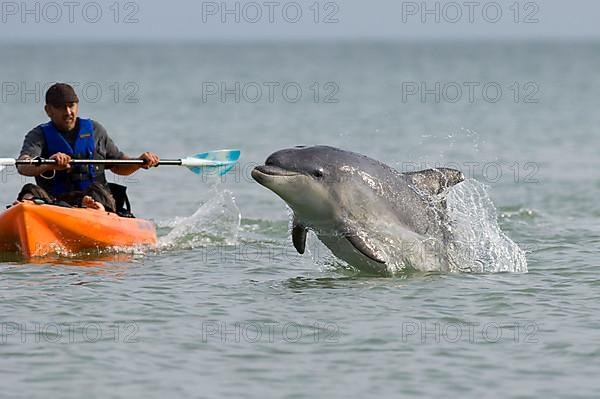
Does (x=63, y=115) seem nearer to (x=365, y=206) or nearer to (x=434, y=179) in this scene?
(x=365, y=206)

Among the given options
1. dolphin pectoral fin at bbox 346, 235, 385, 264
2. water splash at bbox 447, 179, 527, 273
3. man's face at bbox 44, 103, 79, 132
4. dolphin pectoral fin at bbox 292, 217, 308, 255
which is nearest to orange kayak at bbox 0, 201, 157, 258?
man's face at bbox 44, 103, 79, 132

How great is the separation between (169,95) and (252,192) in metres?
40.1

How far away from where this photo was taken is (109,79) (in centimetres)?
8525

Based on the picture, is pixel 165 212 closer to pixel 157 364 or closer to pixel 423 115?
pixel 157 364

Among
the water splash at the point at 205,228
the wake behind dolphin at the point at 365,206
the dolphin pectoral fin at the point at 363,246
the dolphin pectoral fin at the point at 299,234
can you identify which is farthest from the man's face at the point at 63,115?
the dolphin pectoral fin at the point at 363,246

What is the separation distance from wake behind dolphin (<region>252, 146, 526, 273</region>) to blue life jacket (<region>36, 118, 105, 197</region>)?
11.4 feet

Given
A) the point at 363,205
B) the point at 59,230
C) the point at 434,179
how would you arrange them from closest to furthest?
the point at 363,205, the point at 434,179, the point at 59,230

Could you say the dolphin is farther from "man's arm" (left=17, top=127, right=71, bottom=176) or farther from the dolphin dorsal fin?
"man's arm" (left=17, top=127, right=71, bottom=176)

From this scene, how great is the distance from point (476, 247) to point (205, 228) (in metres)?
5.07

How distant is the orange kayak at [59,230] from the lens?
14.8 m

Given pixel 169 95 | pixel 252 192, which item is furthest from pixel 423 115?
pixel 252 192

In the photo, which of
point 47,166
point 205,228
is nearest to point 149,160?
point 47,166

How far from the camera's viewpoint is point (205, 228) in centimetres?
1814

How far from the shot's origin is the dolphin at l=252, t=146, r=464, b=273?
12.7 metres
